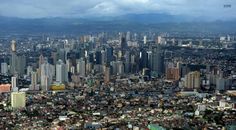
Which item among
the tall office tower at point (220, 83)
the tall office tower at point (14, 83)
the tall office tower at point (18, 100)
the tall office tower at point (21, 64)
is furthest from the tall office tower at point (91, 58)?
the tall office tower at point (18, 100)

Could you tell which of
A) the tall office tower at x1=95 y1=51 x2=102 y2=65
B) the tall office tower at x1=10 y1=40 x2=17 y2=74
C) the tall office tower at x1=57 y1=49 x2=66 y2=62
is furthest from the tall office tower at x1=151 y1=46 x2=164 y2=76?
the tall office tower at x1=10 y1=40 x2=17 y2=74

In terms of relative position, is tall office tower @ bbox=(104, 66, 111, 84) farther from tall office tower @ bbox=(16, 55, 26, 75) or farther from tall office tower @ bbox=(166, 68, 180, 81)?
tall office tower @ bbox=(16, 55, 26, 75)

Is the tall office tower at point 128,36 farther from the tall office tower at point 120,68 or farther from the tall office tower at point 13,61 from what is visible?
the tall office tower at point 13,61

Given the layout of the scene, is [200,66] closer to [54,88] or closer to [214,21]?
[214,21]

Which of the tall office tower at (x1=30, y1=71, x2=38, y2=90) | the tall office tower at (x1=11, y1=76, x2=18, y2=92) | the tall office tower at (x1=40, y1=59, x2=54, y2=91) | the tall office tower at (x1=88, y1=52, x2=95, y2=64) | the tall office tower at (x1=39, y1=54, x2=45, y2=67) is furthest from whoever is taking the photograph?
the tall office tower at (x1=88, y1=52, x2=95, y2=64)

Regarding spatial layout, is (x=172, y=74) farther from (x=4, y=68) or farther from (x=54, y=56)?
(x=4, y=68)

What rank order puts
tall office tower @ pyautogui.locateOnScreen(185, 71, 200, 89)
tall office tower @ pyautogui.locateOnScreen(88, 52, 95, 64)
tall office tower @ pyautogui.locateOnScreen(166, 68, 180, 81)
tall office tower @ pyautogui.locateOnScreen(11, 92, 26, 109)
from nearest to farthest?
1. tall office tower @ pyautogui.locateOnScreen(11, 92, 26, 109)
2. tall office tower @ pyautogui.locateOnScreen(185, 71, 200, 89)
3. tall office tower @ pyautogui.locateOnScreen(166, 68, 180, 81)
4. tall office tower @ pyautogui.locateOnScreen(88, 52, 95, 64)

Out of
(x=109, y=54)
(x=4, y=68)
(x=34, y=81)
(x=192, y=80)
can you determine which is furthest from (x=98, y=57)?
(x=192, y=80)

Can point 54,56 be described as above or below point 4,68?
above
